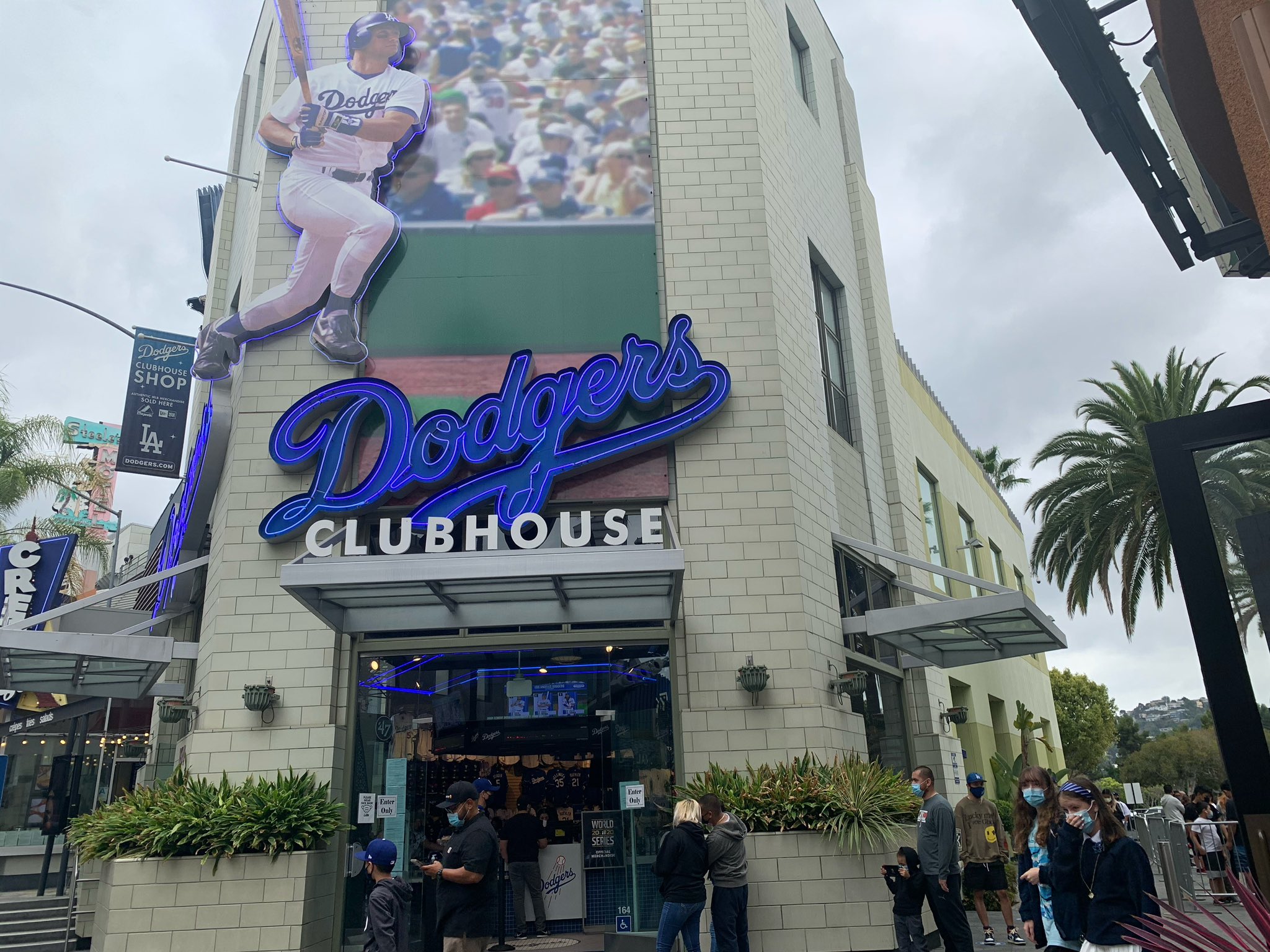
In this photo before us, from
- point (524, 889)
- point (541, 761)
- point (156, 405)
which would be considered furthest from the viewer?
point (156, 405)

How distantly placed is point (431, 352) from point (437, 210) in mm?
2429

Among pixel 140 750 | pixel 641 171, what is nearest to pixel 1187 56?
pixel 641 171

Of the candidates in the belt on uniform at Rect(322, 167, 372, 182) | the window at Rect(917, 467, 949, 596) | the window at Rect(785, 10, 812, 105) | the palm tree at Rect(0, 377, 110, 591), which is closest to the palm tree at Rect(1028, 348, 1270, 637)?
the window at Rect(917, 467, 949, 596)

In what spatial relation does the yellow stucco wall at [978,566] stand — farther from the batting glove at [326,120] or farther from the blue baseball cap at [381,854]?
the blue baseball cap at [381,854]

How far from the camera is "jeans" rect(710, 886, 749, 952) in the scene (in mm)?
10141

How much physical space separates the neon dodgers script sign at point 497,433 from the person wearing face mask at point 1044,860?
22.9 feet

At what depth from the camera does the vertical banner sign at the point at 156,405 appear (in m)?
17.7

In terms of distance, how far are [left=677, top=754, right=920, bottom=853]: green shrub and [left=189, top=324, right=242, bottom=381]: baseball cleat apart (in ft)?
29.1

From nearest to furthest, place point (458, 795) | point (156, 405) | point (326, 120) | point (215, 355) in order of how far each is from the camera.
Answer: point (458, 795)
point (215, 355)
point (326, 120)
point (156, 405)

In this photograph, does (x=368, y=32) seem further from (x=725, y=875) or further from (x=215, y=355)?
(x=725, y=875)

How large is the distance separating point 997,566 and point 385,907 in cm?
3365

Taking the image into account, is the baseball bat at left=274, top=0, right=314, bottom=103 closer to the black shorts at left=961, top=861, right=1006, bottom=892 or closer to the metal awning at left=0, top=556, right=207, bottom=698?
the metal awning at left=0, top=556, right=207, bottom=698

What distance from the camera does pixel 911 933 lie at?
1039 centimetres

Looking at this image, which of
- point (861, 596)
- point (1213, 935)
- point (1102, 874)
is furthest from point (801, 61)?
point (1213, 935)
